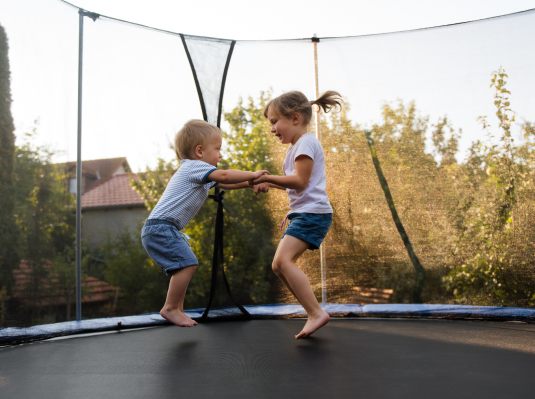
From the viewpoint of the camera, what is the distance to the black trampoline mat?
0.92 metres

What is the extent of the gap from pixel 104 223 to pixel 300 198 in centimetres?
101

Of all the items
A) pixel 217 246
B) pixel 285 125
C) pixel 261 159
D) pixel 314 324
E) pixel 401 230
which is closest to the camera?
pixel 314 324

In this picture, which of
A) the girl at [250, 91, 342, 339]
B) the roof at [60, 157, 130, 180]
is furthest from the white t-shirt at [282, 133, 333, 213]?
the roof at [60, 157, 130, 180]

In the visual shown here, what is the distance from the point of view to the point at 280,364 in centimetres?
114

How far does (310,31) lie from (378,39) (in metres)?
0.36

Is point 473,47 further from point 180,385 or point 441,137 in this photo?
point 180,385

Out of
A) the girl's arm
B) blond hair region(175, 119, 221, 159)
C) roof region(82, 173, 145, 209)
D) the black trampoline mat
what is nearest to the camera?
the black trampoline mat

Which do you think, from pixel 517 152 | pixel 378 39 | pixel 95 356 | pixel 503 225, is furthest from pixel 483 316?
pixel 95 356

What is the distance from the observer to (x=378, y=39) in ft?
7.50

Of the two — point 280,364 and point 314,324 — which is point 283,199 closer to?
point 314,324

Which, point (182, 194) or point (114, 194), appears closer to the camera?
point (182, 194)

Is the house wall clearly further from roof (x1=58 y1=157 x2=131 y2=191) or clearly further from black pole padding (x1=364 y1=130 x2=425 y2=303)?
black pole padding (x1=364 y1=130 x2=425 y2=303)

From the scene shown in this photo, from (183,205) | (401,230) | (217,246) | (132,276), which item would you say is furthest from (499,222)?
(132,276)

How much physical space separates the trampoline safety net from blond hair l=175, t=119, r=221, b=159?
0.31m
